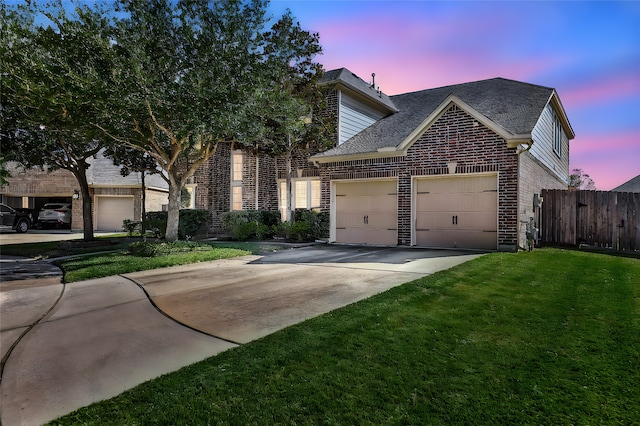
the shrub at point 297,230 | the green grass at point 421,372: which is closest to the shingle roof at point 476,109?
the shrub at point 297,230

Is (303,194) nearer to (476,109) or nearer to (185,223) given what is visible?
(185,223)

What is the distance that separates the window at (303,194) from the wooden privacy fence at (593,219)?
870cm

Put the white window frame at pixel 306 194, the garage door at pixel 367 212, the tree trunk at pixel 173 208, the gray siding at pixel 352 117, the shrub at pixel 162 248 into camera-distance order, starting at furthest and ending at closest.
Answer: the white window frame at pixel 306 194 → the gray siding at pixel 352 117 → the garage door at pixel 367 212 → the tree trunk at pixel 173 208 → the shrub at pixel 162 248

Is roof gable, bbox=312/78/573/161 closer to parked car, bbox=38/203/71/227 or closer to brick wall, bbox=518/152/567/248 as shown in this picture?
brick wall, bbox=518/152/567/248

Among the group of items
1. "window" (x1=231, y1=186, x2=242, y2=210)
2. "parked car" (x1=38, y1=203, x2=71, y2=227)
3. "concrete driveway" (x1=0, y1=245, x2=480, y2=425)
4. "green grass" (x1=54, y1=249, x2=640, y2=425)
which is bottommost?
"concrete driveway" (x1=0, y1=245, x2=480, y2=425)

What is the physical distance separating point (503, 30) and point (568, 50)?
262 cm

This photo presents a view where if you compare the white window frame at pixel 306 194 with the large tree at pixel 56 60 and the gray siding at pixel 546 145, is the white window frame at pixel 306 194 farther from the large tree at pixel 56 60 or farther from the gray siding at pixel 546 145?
the large tree at pixel 56 60

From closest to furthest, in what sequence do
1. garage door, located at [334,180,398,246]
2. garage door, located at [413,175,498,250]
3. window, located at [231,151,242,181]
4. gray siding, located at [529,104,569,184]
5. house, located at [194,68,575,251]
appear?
1. house, located at [194,68,575,251]
2. garage door, located at [413,175,498,250]
3. gray siding, located at [529,104,569,184]
4. garage door, located at [334,180,398,246]
5. window, located at [231,151,242,181]

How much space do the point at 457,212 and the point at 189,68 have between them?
8.91 metres

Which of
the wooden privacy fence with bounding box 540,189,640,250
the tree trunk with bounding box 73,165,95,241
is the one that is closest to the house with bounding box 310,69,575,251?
the wooden privacy fence with bounding box 540,189,640,250

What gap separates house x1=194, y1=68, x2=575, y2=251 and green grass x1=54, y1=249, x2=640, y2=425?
6297 mm

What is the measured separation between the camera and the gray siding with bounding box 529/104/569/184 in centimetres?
1233

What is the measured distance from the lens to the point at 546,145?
47.0 feet

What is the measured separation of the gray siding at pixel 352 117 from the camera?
51.2ft
